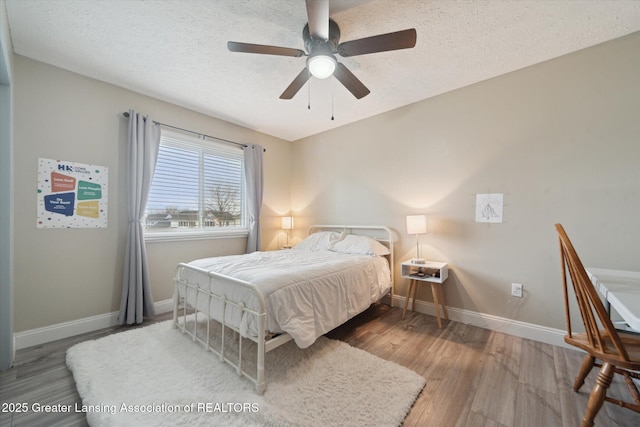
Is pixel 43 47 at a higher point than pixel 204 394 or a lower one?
higher

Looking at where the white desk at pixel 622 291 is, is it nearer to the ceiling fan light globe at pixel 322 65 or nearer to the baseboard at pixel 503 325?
the baseboard at pixel 503 325

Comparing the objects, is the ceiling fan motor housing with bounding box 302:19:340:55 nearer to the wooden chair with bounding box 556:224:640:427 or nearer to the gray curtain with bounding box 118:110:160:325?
the wooden chair with bounding box 556:224:640:427

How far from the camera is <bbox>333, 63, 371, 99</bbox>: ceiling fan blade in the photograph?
198 centimetres

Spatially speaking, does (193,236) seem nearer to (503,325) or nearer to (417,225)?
(417,225)

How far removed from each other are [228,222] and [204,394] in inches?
103

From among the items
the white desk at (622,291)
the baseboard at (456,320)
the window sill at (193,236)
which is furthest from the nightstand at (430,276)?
the window sill at (193,236)

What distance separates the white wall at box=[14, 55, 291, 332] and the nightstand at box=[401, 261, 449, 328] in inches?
117

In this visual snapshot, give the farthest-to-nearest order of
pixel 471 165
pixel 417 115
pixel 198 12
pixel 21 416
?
pixel 417 115 < pixel 471 165 < pixel 198 12 < pixel 21 416

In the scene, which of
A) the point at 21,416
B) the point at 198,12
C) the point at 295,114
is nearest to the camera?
the point at 21,416

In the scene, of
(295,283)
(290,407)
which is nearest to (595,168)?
(295,283)

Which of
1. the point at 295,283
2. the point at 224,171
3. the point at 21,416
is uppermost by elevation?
the point at 224,171

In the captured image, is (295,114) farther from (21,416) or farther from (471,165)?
(21,416)

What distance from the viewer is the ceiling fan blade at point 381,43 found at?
5.21 ft

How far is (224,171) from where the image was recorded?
3.87m
